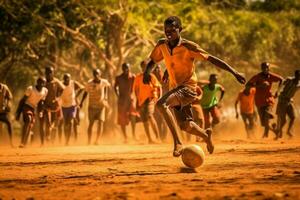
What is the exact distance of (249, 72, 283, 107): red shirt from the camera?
16.1m

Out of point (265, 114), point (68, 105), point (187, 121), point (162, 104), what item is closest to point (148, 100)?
point (68, 105)

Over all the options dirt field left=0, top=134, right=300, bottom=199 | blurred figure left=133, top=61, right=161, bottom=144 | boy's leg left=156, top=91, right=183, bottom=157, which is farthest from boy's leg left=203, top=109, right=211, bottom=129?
boy's leg left=156, top=91, right=183, bottom=157

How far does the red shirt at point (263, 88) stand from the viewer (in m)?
16.1

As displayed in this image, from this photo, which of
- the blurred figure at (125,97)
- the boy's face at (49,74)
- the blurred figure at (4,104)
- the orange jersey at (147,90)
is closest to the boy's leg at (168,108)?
the orange jersey at (147,90)

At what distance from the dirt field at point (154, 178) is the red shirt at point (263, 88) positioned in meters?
5.65

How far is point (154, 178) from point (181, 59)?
1.98 metres

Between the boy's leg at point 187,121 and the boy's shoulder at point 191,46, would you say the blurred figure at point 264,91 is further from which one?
the boy's shoulder at point 191,46

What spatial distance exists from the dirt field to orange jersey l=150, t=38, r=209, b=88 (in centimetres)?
117

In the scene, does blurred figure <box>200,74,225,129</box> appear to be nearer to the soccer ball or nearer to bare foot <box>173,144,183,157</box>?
bare foot <box>173,144,183,157</box>

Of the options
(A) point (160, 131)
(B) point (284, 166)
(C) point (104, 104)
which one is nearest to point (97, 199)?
(B) point (284, 166)

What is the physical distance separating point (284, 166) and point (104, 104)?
29.2 feet

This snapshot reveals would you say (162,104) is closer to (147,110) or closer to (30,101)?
(147,110)

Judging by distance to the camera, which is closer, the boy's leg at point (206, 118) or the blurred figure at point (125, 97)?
the boy's leg at point (206, 118)

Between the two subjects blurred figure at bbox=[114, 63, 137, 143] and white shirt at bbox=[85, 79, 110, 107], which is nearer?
white shirt at bbox=[85, 79, 110, 107]
